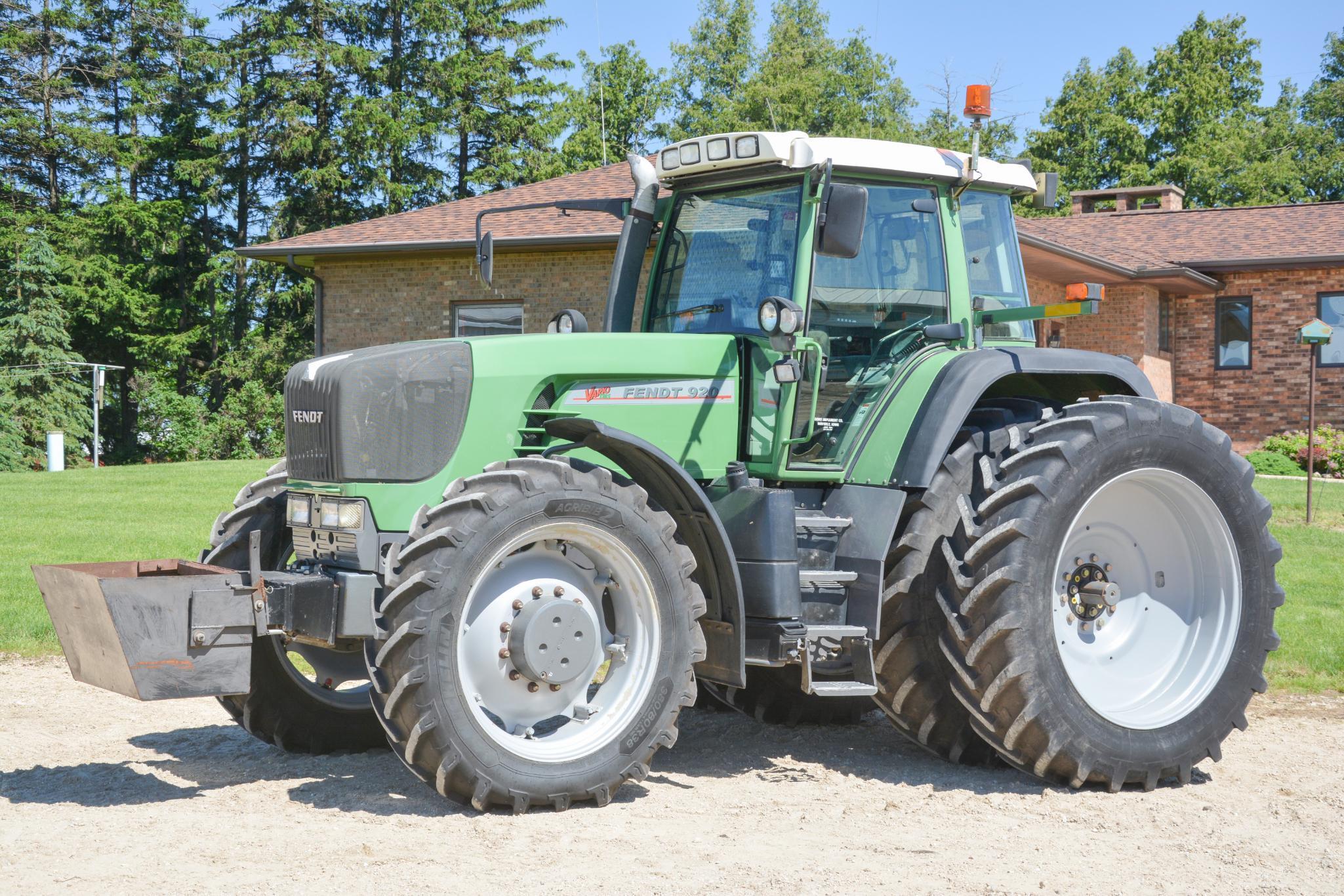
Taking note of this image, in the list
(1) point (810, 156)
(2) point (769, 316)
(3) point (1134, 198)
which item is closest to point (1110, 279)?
(3) point (1134, 198)

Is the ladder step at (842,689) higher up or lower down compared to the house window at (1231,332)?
lower down

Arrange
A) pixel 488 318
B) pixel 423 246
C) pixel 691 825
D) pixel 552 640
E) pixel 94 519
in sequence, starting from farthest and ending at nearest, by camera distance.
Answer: pixel 488 318
pixel 423 246
pixel 94 519
pixel 552 640
pixel 691 825

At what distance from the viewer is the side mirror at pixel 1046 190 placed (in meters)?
6.50

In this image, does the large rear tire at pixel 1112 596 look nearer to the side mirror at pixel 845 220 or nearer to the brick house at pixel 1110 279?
the side mirror at pixel 845 220

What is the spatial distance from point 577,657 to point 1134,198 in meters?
34.0

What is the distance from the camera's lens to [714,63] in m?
56.9

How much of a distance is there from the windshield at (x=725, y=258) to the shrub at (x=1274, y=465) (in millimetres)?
19376

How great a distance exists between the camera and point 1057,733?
5.31 meters

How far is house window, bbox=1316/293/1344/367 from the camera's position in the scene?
26.0 metres

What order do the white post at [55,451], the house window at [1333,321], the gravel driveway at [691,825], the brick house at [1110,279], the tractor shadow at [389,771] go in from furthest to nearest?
the white post at [55,451], the house window at [1333,321], the brick house at [1110,279], the tractor shadow at [389,771], the gravel driveway at [691,825]

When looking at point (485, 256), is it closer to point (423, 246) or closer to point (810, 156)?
point (810, 156)

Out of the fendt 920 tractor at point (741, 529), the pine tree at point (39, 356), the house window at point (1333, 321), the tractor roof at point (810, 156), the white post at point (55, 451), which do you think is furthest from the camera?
the pine tree at point (39, 356)

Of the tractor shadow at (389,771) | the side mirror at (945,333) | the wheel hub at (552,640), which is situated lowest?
the tractor shadow at (389,771)

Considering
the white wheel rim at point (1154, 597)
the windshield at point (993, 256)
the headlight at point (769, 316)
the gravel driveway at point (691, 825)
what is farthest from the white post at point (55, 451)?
the white wheel rim at point (1154, 597)
